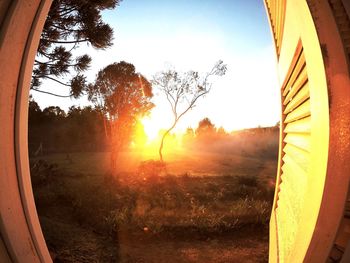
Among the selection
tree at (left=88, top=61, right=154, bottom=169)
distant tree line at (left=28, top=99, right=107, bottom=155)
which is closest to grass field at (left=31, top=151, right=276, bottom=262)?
tree at (left=88, top=61, right=154, bottom=169)

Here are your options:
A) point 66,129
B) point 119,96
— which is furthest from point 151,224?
point 66,129

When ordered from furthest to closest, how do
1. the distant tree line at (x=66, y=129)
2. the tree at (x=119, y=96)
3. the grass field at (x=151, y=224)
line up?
the distant tree line at (x=66, y=129) → the tree at (x=119, y=96) → the grass field at (x=151, y=224)

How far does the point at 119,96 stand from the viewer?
1892 cm

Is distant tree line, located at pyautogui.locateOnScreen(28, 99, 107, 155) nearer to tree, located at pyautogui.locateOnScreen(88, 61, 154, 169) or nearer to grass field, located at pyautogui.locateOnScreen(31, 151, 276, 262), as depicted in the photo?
tree, located at pyautogui.locateOnScreen(88, 61, 154, 169)

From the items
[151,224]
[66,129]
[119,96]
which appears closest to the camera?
[151,224]

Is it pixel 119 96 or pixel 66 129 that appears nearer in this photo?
pixel 119 96

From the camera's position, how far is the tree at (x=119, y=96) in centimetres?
1855

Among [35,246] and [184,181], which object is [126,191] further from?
[35,246]

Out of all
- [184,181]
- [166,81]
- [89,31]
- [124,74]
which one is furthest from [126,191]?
[166,81]

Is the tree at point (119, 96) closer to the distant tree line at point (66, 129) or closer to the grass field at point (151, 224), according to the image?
the grass field at point (151, 224)

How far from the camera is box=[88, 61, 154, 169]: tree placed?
18547mm

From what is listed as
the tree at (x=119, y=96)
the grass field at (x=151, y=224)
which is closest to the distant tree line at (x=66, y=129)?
the tree at (x=119, y=96)

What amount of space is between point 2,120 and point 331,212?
1600 millimetres

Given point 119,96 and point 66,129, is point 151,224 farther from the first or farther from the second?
point 66,129
